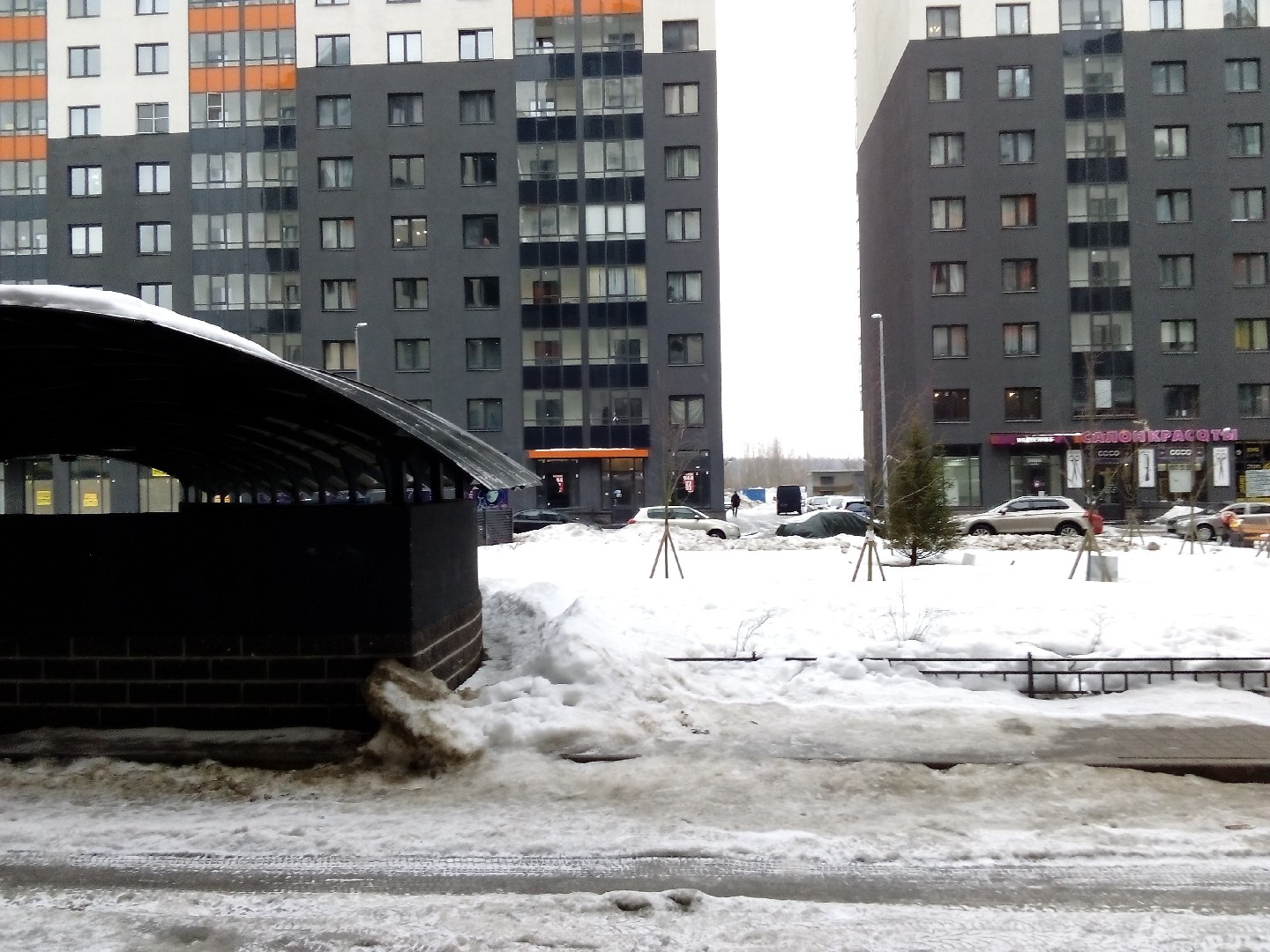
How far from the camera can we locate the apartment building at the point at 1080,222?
50.0 m

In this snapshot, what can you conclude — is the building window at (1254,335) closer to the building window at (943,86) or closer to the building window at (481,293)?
the building window at (943,86)

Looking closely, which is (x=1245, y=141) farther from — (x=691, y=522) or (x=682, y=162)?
(x=691, y=522)

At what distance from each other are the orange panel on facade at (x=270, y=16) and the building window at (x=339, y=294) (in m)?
14.3

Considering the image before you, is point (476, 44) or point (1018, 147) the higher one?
point (476, 44)

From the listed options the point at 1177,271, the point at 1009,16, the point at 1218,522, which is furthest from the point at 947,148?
the point at 1218,522

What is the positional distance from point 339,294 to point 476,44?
1560 cm

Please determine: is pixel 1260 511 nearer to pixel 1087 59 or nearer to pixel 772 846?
pixel 1087 59

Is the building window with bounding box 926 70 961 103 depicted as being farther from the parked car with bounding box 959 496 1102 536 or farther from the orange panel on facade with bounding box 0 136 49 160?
the orange panel on facade with bounding box 0 136 49 160

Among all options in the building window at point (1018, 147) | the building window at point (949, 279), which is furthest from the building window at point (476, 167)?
the building window at point (1018, 147)

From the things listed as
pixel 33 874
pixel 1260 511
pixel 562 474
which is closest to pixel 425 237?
pixel 562 474

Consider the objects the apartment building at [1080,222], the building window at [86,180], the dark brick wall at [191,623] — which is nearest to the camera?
the dark brick wall at [191,623]

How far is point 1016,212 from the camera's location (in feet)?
166

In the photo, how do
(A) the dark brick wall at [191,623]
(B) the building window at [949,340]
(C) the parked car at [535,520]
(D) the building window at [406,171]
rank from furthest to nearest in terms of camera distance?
(D) the building window at [406,171], (B) the building window at [949,340], (C) the parked car at [535,520], (A) the dark brick wall at [191,623]

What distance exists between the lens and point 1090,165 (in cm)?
5044
